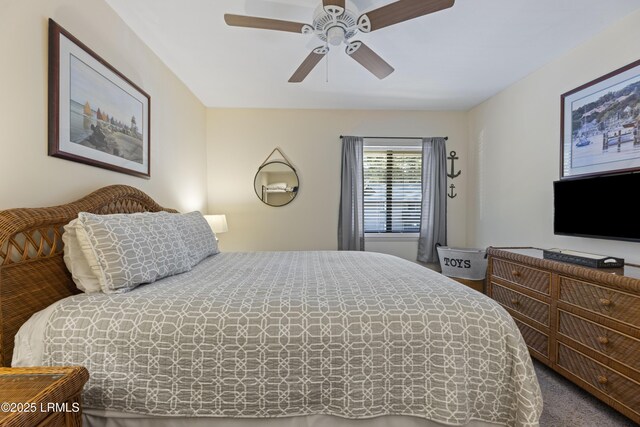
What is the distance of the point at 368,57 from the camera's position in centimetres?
197

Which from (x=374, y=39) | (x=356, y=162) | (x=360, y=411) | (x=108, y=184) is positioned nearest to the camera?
(x=360, y=411)

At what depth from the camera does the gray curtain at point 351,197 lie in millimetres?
3551

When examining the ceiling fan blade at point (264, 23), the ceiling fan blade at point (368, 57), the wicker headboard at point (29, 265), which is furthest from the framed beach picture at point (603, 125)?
the wicker headboard at point (29, 265)

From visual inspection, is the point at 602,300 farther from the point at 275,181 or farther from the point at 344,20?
the point at 275,181

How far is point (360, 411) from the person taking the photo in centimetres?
104

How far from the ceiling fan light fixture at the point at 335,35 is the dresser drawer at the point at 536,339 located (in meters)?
2.52

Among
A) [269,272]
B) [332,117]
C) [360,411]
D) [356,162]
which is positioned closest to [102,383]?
[269,272]

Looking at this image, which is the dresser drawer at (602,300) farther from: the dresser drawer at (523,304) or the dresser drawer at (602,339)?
the dresser drawer at (523,304)

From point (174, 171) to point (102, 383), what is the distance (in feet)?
6.96

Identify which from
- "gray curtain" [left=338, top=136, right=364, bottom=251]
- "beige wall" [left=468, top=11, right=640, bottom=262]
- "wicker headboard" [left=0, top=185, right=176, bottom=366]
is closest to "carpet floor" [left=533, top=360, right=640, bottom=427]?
"beige wall" [left=468, top=11, right=640, bottom=262]

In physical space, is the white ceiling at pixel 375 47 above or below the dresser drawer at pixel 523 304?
above

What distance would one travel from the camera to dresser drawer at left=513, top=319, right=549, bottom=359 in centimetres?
188

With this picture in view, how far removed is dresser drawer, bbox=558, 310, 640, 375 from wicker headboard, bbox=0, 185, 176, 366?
9.64ft

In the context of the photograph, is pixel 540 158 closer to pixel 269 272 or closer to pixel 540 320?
pixel 540 320
